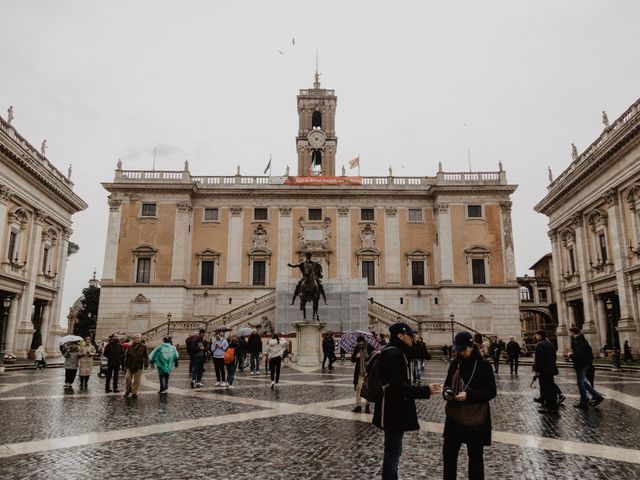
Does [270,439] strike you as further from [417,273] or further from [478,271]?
[478,271]

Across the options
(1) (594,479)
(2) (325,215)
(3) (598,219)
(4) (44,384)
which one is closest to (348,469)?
(1) (594,479)

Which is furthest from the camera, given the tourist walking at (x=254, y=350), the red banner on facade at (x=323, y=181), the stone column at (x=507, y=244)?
the red banner on facade at (x=323, y=181)

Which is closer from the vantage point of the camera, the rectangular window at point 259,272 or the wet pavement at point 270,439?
the wet pavement at point 270,439

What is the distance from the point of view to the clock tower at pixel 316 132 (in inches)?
2126

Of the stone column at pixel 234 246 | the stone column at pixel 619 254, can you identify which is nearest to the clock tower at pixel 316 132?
the stone column at pixel 234 246

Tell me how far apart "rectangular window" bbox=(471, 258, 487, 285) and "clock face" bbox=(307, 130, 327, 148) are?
77.5 feet

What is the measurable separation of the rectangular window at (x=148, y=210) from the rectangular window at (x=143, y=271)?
12.3 feet

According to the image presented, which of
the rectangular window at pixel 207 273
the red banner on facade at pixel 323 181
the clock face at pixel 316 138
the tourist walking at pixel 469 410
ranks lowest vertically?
the tourist walking at pixel 469 410

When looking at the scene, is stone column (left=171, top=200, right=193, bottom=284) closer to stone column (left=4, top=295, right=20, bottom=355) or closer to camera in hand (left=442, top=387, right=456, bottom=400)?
stone column (left=4, top=295, right=20, bottom=355)

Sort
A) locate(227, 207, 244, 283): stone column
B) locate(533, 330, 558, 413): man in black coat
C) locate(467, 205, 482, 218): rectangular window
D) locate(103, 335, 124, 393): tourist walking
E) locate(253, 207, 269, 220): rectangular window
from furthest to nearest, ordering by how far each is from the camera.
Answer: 1. locate(253, 207, 269, 220): rectangular window
2. locate(467, 205, 482, 218): rectangular window
3. locate(227, 207, 244, 283): stone column
4. locate(103, 335, 124, 393): tourist walking
5. locate(533, 330, 558, 413): man in black coat

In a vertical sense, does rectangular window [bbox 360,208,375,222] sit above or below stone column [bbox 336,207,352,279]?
above

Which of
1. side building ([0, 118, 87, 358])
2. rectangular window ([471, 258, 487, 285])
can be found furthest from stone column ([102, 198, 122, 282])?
rectangular window ([471, 258, 487, 285])

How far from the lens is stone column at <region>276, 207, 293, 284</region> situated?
39188 mm

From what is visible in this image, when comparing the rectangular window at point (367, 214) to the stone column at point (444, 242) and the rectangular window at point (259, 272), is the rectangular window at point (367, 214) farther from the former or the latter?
the rectangular window at point (259, 272)
